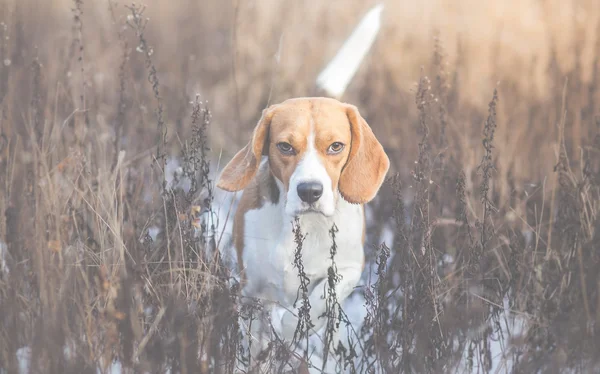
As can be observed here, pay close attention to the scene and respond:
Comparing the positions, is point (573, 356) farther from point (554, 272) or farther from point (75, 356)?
point (75, 356)

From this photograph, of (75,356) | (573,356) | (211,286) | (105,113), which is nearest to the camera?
(75,356)

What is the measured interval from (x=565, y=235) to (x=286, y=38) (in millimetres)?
4628

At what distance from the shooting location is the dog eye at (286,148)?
11.0 feet

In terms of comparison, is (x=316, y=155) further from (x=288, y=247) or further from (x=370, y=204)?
(x=370, y=204)

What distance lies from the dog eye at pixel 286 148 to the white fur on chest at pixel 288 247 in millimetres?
352

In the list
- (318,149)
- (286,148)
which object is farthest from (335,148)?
(286,148)

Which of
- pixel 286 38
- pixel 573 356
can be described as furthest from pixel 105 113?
pixel 573 356

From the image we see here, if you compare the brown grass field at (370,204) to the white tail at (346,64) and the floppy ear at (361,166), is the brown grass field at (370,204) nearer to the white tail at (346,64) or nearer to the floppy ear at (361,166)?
the floppy ear at (361,166)

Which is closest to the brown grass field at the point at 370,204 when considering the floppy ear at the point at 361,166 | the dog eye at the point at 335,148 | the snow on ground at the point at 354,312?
the snow on ground at the point at 354,312

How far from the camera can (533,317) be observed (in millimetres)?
3100

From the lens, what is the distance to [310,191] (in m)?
3.11

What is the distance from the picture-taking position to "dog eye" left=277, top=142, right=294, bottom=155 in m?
3.36

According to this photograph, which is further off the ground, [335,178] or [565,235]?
[335,178]

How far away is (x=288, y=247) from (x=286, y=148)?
53 cm
